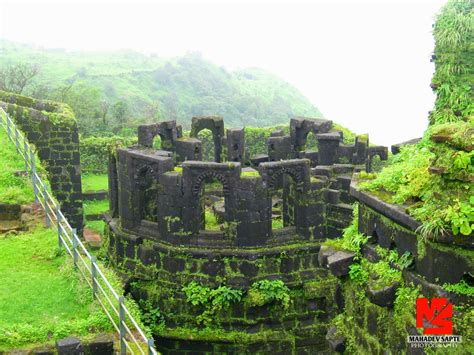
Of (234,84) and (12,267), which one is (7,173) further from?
(234,84)

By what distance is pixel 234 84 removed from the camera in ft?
309

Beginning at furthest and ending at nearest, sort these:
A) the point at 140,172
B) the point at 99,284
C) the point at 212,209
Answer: the point at 212,209 < the point at 140,172 < the point at 99,284

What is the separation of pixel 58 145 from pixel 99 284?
1421 cm

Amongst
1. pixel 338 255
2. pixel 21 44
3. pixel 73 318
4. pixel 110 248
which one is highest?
pixel 21 44

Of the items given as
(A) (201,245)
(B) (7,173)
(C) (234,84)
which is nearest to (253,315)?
(A) (201,245)

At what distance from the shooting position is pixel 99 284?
993 cm

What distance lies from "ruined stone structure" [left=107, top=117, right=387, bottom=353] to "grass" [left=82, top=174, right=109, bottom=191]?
15.4 meters

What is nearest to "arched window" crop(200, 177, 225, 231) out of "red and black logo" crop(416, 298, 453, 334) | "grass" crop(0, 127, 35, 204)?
"grass" crop(0, 127, 35, 204)

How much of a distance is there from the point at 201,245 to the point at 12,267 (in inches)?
244

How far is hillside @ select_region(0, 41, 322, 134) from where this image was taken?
208 feet

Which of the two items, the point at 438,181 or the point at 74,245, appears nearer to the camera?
the point at 438,181

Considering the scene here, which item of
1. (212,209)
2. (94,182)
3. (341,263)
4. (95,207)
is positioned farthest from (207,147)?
(341,263)

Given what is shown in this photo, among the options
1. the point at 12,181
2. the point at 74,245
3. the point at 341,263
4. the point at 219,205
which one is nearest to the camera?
the point at 341,263

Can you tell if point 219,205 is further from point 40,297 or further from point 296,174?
point 40,297
